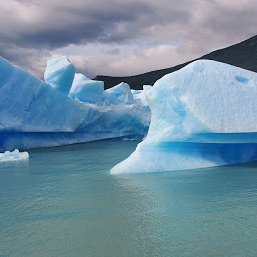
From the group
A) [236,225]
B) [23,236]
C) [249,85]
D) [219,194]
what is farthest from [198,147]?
[23,236]

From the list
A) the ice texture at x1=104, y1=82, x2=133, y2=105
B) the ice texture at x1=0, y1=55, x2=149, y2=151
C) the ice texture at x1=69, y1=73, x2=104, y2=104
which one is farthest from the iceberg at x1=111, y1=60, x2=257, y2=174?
the ice texture at x1=104, y1=82, x2=133, y2=105

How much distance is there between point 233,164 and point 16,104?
7686 millimetres

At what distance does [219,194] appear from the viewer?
536cm

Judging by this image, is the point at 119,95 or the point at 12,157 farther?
the point at 119,95

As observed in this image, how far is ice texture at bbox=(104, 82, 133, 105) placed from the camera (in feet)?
59.8

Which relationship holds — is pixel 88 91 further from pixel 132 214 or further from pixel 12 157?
pixel 132 214

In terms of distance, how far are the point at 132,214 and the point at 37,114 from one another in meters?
9.61

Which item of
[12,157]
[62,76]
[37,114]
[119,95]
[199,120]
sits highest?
[62,76]

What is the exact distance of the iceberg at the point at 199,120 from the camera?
22.7 feet

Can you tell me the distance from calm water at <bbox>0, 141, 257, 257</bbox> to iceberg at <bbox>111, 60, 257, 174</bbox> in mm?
446

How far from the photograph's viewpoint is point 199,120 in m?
6.91

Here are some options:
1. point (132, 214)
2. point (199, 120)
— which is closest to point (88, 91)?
→ point (199, 120)

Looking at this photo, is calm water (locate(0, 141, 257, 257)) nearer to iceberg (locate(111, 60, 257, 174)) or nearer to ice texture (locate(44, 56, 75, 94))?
iceberg (locate(111, 60, 257, 174))

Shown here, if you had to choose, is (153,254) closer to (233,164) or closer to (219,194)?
(219,194)
